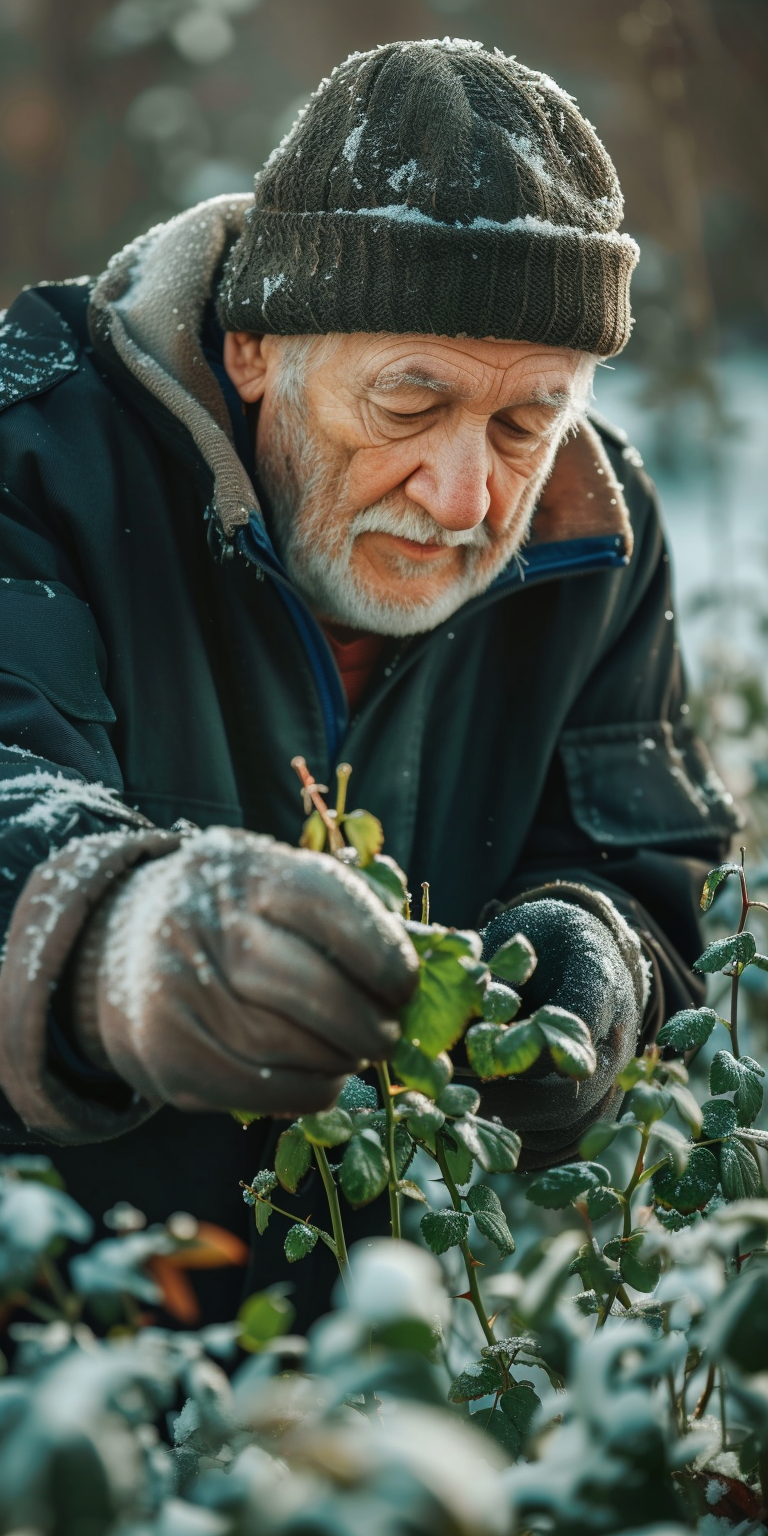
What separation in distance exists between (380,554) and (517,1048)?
3.55ft

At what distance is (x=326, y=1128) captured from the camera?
1112 millimetres

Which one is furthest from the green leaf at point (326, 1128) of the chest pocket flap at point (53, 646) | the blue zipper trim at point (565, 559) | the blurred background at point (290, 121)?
the blurred background at point (290, 121)

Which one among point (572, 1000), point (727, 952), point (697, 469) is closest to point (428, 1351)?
point (727, 952)

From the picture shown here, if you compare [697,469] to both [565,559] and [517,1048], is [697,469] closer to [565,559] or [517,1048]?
[565,559]

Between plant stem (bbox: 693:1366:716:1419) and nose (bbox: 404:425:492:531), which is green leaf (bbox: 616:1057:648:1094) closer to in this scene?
plant stem (bbox: 693:1366:716:1419)

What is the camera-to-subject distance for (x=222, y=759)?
6.72ft

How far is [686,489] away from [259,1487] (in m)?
6.10

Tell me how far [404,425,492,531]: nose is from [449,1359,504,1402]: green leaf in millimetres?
1074

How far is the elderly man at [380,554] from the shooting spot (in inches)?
67.7

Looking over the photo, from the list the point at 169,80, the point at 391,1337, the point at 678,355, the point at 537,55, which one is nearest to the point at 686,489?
the point at 678,355

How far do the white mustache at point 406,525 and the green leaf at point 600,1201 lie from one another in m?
1.04

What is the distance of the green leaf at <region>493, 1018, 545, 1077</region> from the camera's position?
110 cm

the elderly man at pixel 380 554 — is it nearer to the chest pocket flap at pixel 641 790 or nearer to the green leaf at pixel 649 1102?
the chest pocket flap at pixel 641 790

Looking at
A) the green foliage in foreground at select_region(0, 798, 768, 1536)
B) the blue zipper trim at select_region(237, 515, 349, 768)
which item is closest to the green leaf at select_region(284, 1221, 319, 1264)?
the green foliage in foreground at select_region(0, 798, 768, 1536)
